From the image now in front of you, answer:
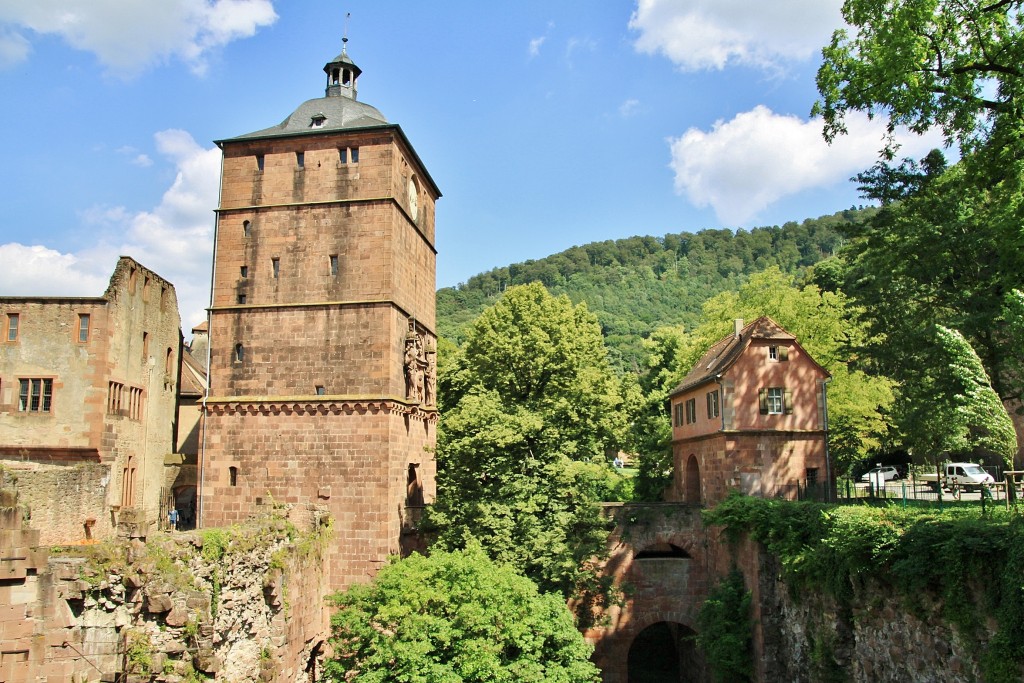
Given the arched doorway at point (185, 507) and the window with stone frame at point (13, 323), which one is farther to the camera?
the arched doorway at point (185, 507)

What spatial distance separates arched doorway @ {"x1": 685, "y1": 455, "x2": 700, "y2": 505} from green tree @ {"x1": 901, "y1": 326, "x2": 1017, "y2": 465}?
8371 mm

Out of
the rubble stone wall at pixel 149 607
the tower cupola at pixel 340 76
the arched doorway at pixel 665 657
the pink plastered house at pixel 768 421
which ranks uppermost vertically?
the tower cupola at pixel 340 76

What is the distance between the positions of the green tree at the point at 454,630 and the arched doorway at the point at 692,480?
12075mm

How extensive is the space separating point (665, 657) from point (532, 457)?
1573 centimetres

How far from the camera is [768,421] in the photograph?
1092 inches

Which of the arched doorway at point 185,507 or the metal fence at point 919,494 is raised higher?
the metal fence at point 919,494

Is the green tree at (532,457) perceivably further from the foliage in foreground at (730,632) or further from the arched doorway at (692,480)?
the arched doorway at (692,480)

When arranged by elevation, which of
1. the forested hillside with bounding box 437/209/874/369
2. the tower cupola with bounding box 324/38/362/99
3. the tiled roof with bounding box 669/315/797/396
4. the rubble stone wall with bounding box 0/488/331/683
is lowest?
the rubble stone wall with bounding box 0/488/331/683

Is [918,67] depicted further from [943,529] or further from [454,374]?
[454,374]

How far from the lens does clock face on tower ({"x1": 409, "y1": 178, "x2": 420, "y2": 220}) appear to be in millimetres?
29212

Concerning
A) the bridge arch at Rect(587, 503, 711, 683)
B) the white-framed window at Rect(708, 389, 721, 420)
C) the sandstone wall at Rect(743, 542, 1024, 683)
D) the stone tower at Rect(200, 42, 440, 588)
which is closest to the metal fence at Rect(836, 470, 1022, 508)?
the sandstone wall at Rect(743, 542, 1024, 683)

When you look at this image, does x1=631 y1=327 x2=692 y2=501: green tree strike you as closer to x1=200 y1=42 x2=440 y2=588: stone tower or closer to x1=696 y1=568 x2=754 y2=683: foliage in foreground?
x1=696 y1=568 x2=754 y2=683: foliage in foreground

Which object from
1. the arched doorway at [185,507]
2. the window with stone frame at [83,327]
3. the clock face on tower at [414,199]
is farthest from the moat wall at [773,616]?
the window with stone frame at [83,327]

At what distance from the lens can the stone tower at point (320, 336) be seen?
25.3 m
